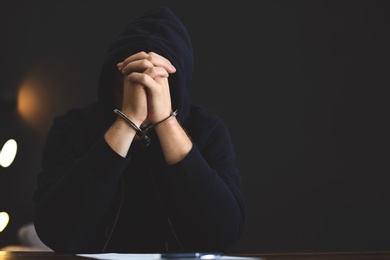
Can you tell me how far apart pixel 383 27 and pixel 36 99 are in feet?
4.86

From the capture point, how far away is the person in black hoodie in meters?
0.91

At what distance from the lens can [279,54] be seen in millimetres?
2102

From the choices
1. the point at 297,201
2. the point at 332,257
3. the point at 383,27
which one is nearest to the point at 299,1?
the point at 383,27

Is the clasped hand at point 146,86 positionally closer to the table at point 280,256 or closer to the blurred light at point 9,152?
the table at point 280,256

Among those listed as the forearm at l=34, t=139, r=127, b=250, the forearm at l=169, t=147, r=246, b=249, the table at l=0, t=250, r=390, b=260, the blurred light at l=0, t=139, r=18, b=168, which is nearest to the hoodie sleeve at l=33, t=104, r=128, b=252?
the forearm at l=34, t=139, r=127, b=250

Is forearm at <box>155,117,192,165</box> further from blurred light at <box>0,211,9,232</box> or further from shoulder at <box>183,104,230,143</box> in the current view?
blurred light at <box>0,211,9,232</box>

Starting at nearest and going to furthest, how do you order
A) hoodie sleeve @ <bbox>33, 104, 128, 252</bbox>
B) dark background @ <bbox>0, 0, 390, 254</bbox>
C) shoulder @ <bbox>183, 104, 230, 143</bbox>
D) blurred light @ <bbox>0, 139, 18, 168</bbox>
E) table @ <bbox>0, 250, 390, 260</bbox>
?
table @ <bbox>0, 250, 390, 260</bbox>, hoodie sleeve @ <bbox>33, 104, 128, 252</bbox>, shoulder @ <bbox>183, 104, 230, 143</bbox>, dark background @ <bbox>0, 0, 390, 254</bbox>, blurred light @ <bbox>0, 139, 18, 168</bbox>

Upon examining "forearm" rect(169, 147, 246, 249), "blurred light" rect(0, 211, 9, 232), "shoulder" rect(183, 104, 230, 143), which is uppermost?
"shoulder" rect(183, 104, 230, 143)

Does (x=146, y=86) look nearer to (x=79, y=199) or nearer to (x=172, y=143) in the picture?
(x=172, y=143)

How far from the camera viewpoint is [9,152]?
7.27ft

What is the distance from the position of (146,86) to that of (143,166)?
22cm

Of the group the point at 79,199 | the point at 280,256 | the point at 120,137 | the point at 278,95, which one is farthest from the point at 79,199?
the point at 278,95

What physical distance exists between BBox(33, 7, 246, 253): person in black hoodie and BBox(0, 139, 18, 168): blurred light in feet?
3.87

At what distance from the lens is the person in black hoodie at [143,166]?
911mm
